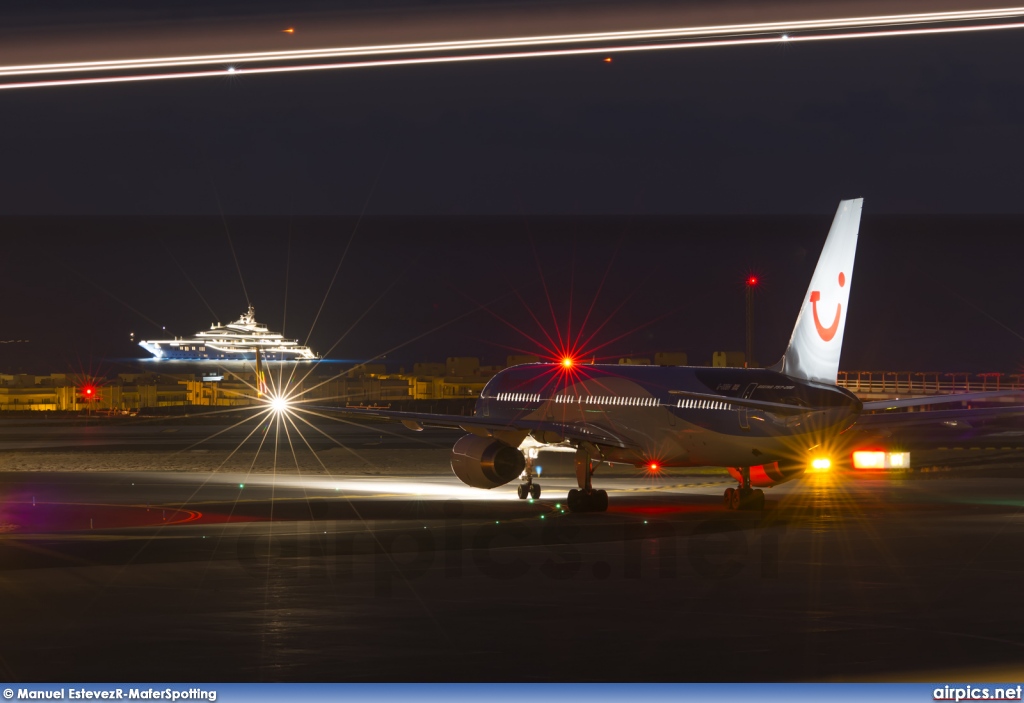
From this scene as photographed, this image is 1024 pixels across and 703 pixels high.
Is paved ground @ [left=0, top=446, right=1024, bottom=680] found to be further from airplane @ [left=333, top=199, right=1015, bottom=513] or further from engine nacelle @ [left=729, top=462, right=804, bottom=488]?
engine nacelle @ [left=729, top=462, right=804, bottom=488]

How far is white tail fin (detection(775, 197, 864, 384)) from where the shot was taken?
3381 cm

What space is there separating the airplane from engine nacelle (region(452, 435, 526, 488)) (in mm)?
26

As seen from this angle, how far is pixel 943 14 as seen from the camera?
43.0 feet

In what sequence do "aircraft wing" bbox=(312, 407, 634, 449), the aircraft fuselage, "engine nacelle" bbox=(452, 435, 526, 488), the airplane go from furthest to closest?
"aircraft wing" bbox=(312, 407, 634, 449), "engine nacelle" bbox=(452, 435, 526, 488), the airplane, the aircraft fuselage

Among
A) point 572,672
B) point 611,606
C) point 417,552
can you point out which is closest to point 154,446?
point 417,552

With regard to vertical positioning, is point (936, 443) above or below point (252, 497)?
above

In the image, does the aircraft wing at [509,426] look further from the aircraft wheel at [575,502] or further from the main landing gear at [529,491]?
the aircraft wheel at [575,502]

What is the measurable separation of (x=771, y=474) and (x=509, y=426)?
6.88m

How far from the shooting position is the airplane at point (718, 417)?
32781 mm

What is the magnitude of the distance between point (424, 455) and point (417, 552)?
32.2 meters

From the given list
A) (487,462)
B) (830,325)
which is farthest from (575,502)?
(830,325)

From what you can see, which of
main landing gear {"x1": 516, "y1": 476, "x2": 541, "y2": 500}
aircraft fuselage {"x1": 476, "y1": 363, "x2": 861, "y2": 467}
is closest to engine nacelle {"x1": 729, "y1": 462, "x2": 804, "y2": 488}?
aircraft fuselage {"x1": 476, "y1": 363, "x2": 861, "y2": 467}

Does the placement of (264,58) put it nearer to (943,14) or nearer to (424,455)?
(943,14)

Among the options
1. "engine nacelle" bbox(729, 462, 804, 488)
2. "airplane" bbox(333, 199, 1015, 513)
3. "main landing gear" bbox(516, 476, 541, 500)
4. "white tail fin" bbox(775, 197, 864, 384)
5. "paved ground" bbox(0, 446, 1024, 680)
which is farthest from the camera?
"main landing gear" bbox(516, 476, 541, 500)
